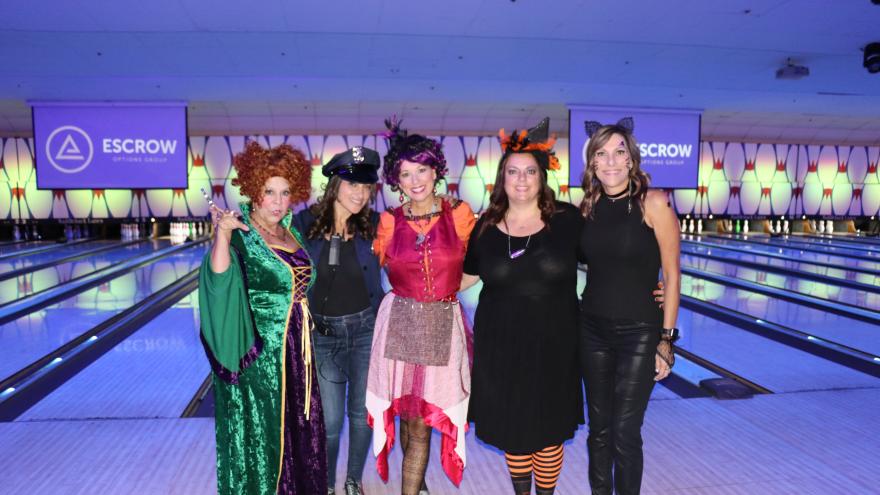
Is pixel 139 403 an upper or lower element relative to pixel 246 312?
lower

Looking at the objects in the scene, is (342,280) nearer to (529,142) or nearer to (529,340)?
(529,340)

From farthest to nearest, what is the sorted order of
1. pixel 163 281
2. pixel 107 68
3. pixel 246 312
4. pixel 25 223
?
pixel 25 223 < pixel 107 68 < pixel 163 281 < pixel 246 312

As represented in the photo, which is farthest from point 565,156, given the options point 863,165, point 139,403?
point 139,403

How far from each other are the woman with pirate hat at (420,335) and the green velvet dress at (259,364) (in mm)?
255

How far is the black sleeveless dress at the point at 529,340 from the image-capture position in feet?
5.93

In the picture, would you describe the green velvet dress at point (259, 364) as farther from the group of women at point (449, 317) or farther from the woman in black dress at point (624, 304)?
the woman in black dress at point (624, 304)

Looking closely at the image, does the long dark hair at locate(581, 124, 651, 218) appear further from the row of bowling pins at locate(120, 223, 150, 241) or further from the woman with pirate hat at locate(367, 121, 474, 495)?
the row of bowling pins at locate(120, 223, 150, 241)

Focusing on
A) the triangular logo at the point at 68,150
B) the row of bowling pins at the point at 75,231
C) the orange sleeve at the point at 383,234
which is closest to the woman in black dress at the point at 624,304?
the orange sleeve at the point at 383,234

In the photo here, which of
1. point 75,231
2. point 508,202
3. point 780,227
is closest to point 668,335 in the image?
point 508,202

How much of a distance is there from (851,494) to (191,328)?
438 cm

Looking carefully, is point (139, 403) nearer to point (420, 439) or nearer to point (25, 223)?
point (420, 439)

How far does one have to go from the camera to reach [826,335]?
439 centimetres

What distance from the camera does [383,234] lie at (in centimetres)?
197

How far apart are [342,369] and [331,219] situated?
54cm
